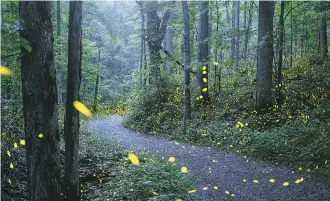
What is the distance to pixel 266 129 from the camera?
1274cm

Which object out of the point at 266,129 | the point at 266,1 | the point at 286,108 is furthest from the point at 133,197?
the point at 266,1

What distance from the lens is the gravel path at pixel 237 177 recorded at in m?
7.44

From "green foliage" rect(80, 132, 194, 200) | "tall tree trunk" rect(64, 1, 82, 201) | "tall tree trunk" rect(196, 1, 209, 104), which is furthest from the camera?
"tall tree trunk" rect(196, 1, 209, 104)

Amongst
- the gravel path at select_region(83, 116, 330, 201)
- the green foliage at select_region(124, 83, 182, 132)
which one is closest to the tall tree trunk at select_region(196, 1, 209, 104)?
the green foliage at select_region(124, 83, 182, 132)

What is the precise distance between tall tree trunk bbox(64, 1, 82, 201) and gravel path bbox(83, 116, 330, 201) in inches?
127

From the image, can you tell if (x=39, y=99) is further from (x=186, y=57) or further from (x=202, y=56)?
(x=202, y=56)

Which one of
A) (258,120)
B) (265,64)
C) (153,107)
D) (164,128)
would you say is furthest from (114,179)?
(153,107)

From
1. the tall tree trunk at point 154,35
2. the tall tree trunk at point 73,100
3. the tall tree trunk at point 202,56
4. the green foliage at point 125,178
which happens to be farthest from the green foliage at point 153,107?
the tall tree trunk at point 73,100

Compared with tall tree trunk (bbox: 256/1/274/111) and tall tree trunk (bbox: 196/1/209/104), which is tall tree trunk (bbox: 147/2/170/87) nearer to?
tall tree trunk (bbox: 196/1/209/104)

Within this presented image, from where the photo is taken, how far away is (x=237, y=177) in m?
8.92

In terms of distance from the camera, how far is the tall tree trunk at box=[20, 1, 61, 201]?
572cm

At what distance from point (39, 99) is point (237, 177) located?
5.99 m

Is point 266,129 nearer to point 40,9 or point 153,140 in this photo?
point 153,140

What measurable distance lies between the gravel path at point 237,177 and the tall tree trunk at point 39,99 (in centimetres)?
365
